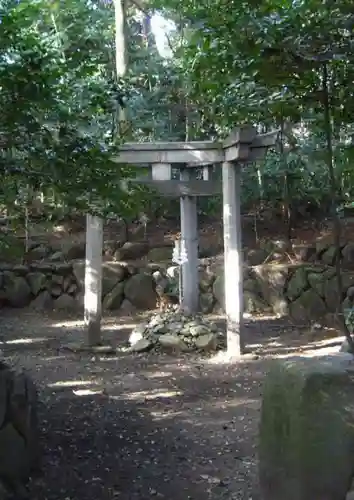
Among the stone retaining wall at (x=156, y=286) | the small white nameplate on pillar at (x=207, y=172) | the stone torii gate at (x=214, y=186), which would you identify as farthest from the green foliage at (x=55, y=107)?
the stone retaining wall at (x=156, y=286)

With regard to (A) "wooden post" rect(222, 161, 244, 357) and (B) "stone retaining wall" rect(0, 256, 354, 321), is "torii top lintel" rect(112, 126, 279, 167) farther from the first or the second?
(B) "stone retaining wall" rect(0, 256, 354, 321)

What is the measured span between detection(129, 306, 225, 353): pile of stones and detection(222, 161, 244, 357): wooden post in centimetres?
44

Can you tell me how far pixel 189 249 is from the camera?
8844 mm

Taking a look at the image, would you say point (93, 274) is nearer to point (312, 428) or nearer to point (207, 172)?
point (207, 172)

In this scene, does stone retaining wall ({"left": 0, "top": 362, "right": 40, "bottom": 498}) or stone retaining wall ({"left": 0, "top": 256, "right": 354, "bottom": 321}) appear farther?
stone retaining wall ({"left": 0, "top": 256, "right": 354, "bottom": 321})

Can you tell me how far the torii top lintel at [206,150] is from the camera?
687cm

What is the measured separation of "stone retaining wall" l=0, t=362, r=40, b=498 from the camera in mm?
3246

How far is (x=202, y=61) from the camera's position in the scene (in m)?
2.28

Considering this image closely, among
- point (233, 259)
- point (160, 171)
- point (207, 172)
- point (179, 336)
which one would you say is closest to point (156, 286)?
point (207, 172)

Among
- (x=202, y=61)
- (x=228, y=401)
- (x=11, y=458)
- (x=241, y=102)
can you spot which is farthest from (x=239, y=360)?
(x=202, y=61)

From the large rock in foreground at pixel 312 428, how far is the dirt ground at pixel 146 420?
1.17 metres

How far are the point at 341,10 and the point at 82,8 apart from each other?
5.29ft

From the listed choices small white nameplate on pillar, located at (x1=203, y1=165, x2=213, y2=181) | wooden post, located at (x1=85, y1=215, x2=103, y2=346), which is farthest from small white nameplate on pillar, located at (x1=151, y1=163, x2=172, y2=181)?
small white nameplate on pillar, located at (x1=203, y1=165, x2=213, y2=181)

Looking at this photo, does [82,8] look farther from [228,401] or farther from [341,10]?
[228,401]
